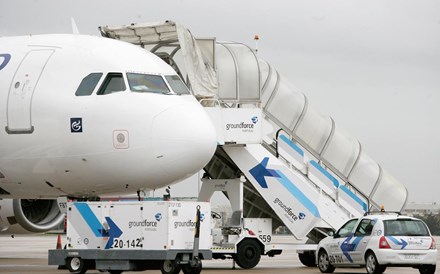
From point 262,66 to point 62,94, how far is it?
373 inches

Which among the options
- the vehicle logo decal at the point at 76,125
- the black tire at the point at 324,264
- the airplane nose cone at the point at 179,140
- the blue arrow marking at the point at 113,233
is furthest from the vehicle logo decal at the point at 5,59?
the black tire at the point at 324,264

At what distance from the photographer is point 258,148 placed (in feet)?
85.2

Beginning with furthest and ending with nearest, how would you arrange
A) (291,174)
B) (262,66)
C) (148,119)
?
(262,66)
(291,174)
(148,119)

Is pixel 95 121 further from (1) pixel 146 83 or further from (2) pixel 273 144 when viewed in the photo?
(2) pixel 273 144

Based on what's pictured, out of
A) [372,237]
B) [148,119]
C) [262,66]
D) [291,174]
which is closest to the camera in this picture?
[148,119]

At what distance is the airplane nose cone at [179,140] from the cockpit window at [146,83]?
699mm

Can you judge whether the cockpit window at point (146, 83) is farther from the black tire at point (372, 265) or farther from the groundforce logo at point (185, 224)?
the black tire at point (372, 265)

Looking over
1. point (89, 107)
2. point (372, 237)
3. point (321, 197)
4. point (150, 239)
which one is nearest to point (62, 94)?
point (89, 107)

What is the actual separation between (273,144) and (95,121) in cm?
926

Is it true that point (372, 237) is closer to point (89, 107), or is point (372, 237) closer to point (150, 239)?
point (150, 239)

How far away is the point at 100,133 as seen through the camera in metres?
18.9

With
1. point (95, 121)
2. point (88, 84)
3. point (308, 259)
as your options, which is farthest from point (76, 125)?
point (308, 259)

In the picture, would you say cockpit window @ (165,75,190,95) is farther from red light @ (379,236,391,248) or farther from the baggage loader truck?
red light @ (379,236,391,248)

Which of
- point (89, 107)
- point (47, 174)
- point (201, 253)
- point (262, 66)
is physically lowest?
point (201, 253)
